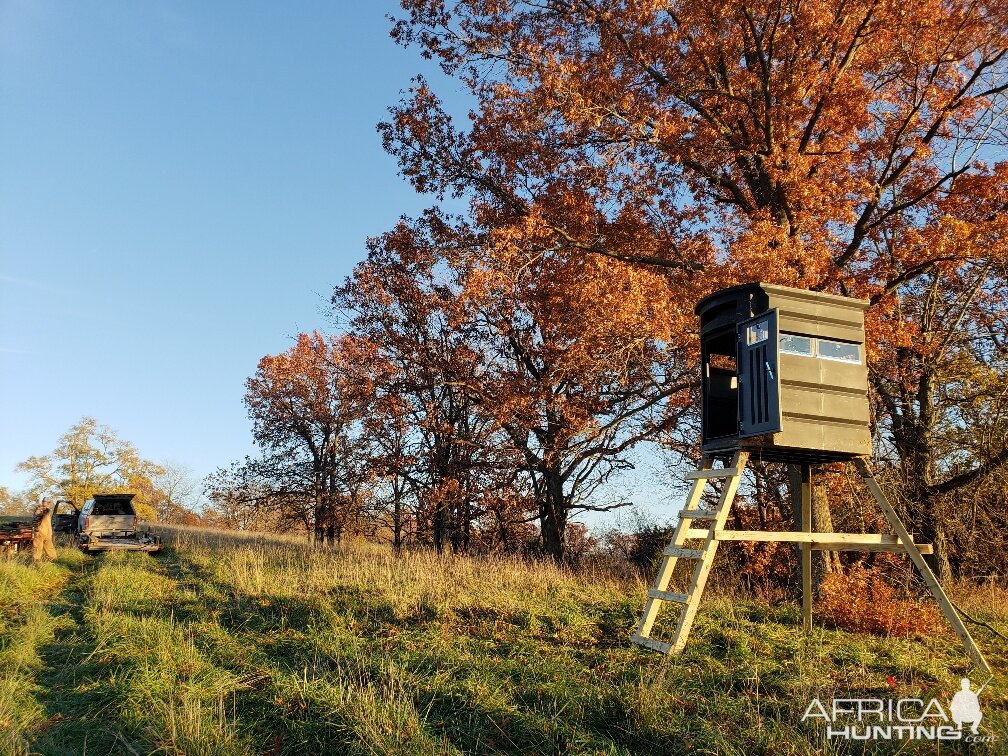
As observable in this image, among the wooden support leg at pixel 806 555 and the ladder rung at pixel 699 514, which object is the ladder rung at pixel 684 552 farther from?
the wooden support leg at pixel 806 555

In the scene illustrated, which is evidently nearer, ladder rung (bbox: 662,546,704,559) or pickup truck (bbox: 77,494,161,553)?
ladder rung (bbox: 662,546,704,559)

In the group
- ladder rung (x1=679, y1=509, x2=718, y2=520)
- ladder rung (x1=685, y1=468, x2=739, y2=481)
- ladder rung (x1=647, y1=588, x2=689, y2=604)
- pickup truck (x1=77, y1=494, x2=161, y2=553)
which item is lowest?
pickup truck (x1=77, y1=494, x2=161, y2=553)

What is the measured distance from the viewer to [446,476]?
67.7ft

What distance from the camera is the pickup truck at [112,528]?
62.5ft

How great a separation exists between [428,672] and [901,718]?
11.9ft

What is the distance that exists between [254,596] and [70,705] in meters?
3.74

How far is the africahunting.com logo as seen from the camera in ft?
14.6

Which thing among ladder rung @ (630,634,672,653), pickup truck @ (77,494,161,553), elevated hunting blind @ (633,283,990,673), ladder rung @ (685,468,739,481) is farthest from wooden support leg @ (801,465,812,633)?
pickup truck @ (77,494,161,553)

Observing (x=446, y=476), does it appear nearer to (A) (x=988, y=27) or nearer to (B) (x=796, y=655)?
(B) (x=796, y=655)

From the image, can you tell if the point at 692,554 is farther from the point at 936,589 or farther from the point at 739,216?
the point at 739,216

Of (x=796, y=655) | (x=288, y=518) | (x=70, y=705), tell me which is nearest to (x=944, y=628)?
(x=796, y=655)

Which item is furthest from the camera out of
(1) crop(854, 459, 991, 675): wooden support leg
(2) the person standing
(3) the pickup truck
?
→ (3) the pickup truck

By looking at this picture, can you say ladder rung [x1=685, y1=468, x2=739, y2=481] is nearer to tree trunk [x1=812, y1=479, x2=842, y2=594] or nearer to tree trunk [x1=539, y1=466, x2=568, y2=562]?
tree trunk [x1=812, y1=479, x2=842, y2=594]

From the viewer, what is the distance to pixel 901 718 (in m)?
4.73
